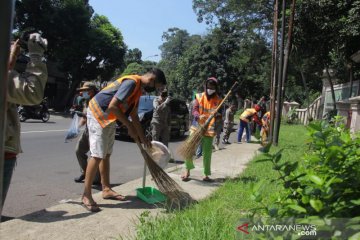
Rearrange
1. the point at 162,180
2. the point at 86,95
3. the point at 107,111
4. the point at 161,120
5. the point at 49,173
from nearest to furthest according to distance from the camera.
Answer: the point at 107,111 → the point at 162,180 → the point at 86,95 → the point at 49,173 → the point at 161,120

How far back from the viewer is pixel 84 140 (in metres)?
→ 6.36

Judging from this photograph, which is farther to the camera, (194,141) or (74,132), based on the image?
(74,132)

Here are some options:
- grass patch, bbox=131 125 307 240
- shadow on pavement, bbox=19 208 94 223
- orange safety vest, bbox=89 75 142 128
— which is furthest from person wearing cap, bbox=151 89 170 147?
shadow on pavement, bbox=19 208 94 223

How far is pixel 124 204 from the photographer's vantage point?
5.02 metres

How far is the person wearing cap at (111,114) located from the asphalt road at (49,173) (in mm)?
987

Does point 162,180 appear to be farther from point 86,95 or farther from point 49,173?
point 49,173

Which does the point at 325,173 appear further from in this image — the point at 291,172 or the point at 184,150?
the point at 184,150

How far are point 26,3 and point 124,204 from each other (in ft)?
81.1

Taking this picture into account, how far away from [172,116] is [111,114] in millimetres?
10438

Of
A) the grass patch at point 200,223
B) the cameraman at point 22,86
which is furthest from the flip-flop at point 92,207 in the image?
the cameraman at point 22,86

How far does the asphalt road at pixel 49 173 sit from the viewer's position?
5.47 metres

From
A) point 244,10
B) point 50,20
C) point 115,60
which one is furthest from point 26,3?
point 244,10

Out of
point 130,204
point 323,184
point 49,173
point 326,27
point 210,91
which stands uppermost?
point 326,27

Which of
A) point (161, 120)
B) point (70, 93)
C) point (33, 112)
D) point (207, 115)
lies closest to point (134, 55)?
point (70, 93)
